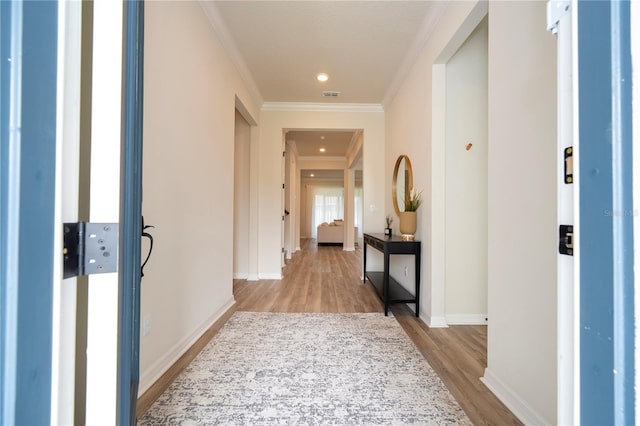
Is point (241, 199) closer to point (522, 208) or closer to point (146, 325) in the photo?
point (146, 325)

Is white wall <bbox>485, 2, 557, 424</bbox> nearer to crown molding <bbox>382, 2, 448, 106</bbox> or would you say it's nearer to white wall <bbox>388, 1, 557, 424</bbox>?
white wall <bbox>388, 1, 557, 424</bbox>

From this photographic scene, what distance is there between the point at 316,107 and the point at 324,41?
147 centimetres

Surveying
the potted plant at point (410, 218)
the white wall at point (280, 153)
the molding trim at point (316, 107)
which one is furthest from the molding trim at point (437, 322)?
the molding trim at point (316, 107)

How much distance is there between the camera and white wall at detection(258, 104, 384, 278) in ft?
13.4

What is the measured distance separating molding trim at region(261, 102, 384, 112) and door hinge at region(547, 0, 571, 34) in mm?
Result: 3626

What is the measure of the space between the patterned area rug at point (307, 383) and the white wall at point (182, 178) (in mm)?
270

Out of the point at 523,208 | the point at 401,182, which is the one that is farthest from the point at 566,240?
the point at 401,182

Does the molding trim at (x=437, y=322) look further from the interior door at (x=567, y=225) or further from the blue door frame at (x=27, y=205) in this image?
the blue door frame at (x=27, y=205)

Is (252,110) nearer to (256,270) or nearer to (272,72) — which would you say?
(272,72)

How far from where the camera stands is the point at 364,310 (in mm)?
2756

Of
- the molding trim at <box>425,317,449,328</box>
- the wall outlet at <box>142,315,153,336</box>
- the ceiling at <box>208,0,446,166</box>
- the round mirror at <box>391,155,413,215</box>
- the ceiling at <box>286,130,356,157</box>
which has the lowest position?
the molding trim at <box>425,317,449,328</box>

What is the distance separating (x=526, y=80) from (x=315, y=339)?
2.01m

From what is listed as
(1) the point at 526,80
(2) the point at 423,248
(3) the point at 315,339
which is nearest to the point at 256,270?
(3) the point at 315,339

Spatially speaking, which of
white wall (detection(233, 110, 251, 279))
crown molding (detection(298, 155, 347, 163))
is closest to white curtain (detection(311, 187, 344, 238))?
crown molding (detection(298, 155, 347, 163))
